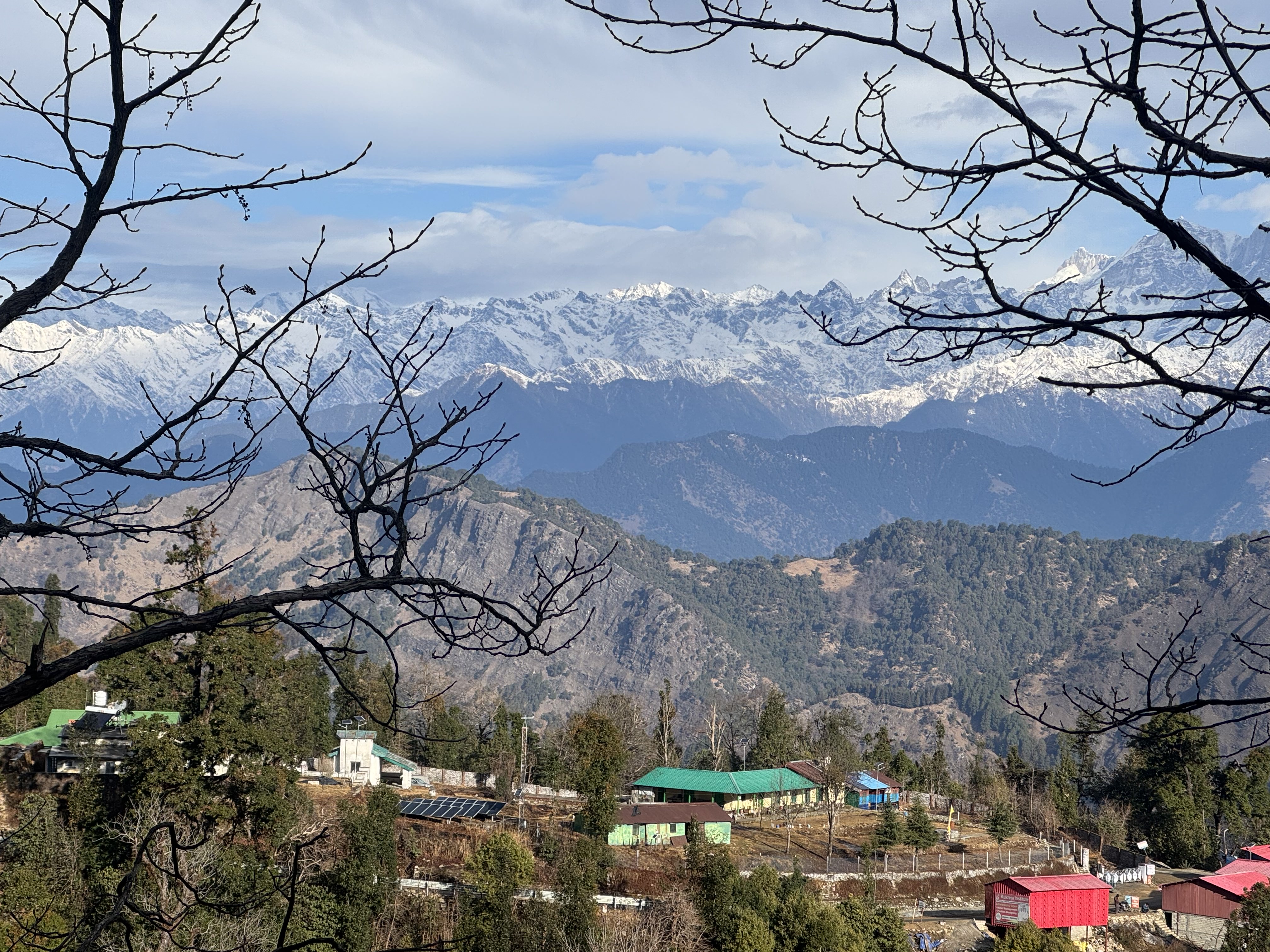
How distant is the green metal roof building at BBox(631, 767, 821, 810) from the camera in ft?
196

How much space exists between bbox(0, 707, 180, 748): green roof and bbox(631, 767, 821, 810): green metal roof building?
2517 centimetres

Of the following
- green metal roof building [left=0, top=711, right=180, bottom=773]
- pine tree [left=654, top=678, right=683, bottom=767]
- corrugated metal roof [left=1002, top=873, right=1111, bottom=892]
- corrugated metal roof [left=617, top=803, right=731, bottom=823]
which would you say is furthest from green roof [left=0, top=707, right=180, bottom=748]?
pine tree [left=654, top=678, right=683, bottom=767]

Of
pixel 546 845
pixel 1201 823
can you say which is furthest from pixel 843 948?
pixel 1201 823

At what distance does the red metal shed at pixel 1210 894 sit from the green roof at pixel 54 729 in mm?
38228

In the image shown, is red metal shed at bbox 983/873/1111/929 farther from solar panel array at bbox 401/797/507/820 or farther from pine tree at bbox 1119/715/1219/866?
solar panel array at bbox 401/797/507/820

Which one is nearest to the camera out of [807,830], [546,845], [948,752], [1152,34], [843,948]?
[1152,34]

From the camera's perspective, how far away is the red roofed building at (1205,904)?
139ft

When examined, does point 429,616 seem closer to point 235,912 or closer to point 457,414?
point 457,414

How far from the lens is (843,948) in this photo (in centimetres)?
2917

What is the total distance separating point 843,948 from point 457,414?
93.1 ft

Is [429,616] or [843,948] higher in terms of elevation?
[429,616]

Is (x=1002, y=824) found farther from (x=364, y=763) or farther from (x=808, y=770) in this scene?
(x=364, y=763)

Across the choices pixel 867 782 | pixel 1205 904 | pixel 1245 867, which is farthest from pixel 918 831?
pixel 867 782

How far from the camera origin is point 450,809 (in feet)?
148
